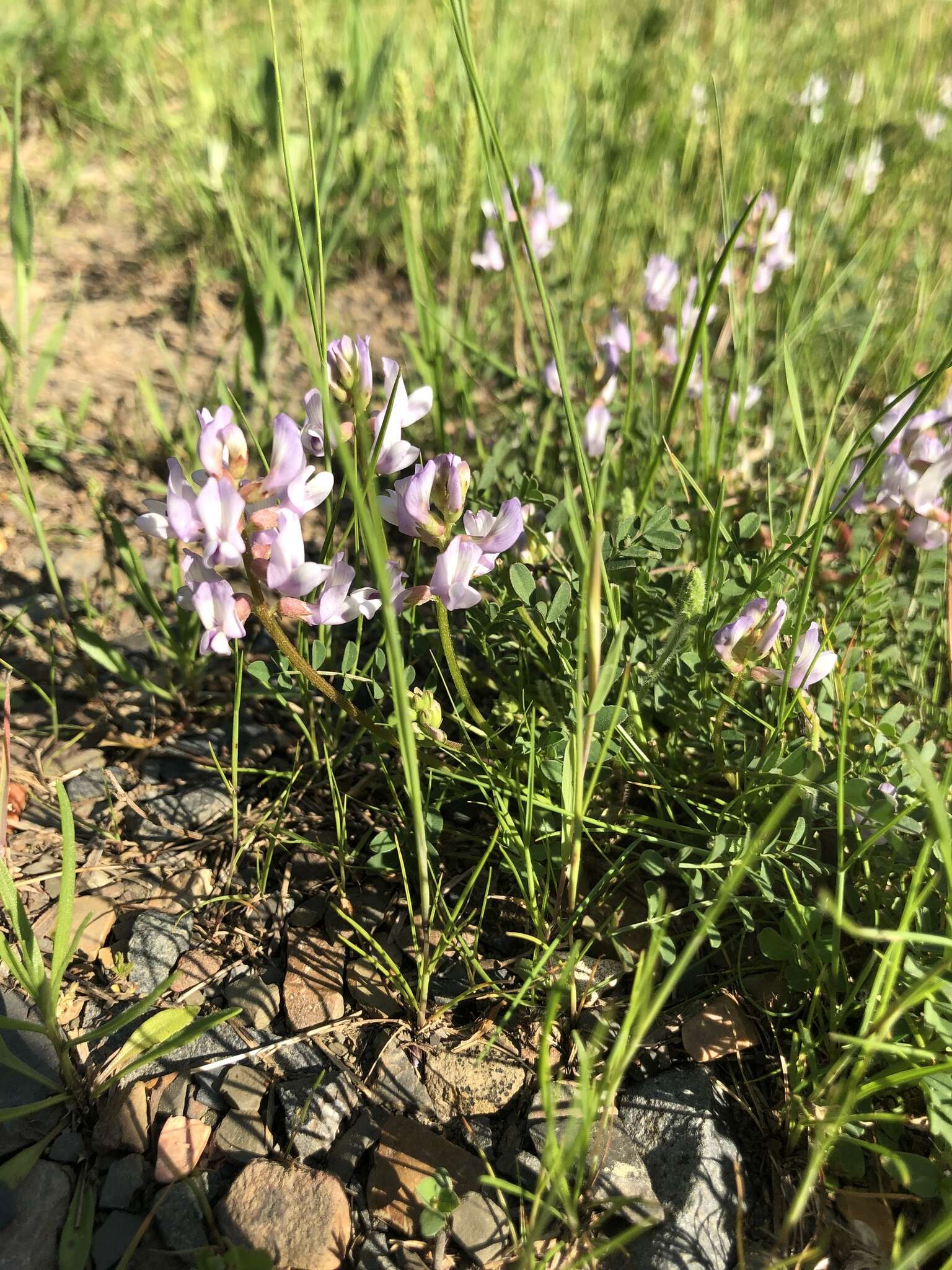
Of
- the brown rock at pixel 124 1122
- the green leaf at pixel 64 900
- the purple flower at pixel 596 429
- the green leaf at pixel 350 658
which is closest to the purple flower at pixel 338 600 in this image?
the green leaf at pixel 350 658

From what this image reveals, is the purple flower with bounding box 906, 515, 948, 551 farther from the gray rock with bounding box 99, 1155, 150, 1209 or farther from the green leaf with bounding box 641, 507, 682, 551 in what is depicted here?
the gray rock with bounding box 99, 1155, 150, 1209

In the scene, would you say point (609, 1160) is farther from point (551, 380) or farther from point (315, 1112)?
point (551, 380)

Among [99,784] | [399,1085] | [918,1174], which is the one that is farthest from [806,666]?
[99,784]

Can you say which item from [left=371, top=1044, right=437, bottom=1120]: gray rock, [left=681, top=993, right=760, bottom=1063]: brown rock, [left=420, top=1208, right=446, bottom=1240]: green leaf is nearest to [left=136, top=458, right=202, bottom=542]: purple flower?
[left=371, top=1044, right=437, bottom=1120]: gray rock

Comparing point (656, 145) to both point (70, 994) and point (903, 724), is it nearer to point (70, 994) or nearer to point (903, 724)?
point (903, 724)

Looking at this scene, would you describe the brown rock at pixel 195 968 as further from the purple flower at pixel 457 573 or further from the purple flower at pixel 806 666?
the purple flower at pixel 806 666

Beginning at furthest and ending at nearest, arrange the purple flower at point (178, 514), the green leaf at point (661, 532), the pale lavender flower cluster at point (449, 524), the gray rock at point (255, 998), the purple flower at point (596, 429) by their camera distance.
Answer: the purple flower at point (596, 429), the green leaf at point (661, 532), the gray rock at point (255, 998), the pale lavender flower cluster at point (449, 524), the purple flower at point (178, 514)
